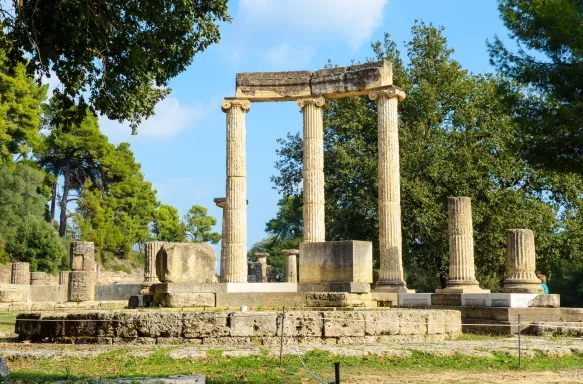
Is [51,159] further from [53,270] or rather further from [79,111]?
[79,111]

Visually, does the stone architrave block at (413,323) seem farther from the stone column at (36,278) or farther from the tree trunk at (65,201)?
the tree trunk at (65,201)

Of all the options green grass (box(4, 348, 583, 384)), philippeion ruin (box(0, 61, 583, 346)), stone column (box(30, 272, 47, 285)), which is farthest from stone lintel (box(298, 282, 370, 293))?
stone column (box(30, 272, 47, 285))

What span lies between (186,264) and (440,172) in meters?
16.4

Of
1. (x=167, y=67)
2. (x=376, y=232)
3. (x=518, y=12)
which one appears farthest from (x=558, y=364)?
(x=376, y=232)

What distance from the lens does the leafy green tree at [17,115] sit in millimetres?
46094

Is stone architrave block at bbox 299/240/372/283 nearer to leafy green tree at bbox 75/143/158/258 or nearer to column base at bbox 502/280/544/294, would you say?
column base at bbox 502/280/544/294

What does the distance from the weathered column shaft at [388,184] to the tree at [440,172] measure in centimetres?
510

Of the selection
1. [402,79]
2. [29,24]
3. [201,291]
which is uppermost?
[402,79]

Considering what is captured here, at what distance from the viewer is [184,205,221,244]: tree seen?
8400 cm

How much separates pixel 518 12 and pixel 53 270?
38991mm

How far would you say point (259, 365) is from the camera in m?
10.7

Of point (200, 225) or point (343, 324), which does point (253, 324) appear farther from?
point (200, 225)

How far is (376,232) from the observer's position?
3039 centimetres

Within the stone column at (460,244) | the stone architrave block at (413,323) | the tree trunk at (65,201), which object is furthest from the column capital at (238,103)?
the tree trunk at (65,201)
